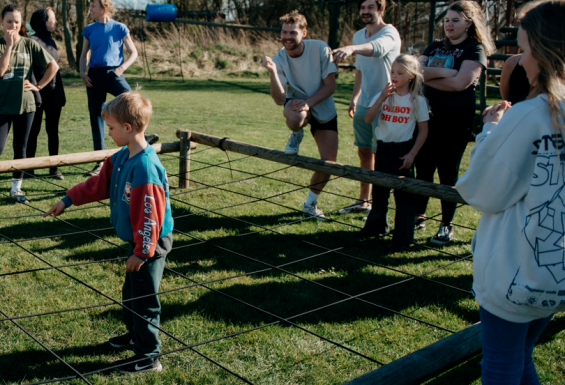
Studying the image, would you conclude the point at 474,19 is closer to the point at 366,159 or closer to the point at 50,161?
the point at 366,159

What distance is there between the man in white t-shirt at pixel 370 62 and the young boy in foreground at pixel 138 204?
1735mm

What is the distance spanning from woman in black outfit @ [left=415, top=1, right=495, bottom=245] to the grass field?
53 cm

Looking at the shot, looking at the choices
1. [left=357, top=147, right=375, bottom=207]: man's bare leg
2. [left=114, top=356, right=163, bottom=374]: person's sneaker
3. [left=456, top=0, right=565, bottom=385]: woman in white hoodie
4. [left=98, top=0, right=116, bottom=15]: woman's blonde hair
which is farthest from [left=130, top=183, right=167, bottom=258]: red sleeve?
[left=98, top=0, right=116, bottom=15]: woman's blonde hair

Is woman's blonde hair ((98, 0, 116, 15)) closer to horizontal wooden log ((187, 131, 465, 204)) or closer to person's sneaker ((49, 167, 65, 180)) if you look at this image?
person's sneaker ((49, 167, 65, 180))

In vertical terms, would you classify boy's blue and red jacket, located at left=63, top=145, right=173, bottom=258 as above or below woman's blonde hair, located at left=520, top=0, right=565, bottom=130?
below

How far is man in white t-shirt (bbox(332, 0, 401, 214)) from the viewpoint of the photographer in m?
3.63

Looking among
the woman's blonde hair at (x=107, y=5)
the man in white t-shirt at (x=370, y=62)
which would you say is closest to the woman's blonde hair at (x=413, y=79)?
the man in white t-shirt at (x=370, y=62)

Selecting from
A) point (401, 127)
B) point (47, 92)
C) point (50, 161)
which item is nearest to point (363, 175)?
point (401, 127)

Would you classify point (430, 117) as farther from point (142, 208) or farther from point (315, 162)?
point (142, 208)

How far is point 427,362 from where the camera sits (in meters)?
1.64

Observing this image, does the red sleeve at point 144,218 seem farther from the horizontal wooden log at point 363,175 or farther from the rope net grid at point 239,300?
the horizontal wooden log at point 363,175

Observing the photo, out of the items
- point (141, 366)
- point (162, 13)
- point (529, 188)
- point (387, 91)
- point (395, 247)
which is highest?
point (162, 13)

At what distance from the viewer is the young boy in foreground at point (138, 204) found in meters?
1.99

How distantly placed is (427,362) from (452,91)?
2242 mm
